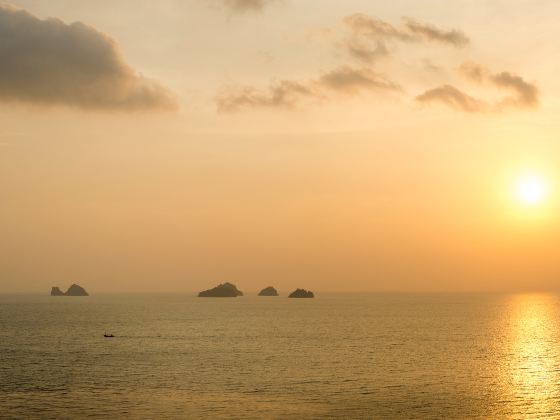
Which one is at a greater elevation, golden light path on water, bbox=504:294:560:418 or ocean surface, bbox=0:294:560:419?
ocean surface, bbox=0:294:560:419

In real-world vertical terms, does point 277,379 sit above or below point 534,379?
above

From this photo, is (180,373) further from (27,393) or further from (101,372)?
(27,393)

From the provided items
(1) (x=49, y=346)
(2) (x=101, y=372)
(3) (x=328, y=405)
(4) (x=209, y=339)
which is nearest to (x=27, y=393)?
(2) (x=101, y=372)

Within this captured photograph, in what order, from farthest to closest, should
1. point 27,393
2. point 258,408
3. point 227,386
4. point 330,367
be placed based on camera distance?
point 330,367 → point 227,386 → point 27,393 → point 258,408

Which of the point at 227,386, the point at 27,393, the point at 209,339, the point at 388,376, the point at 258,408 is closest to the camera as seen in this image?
the point at 258,408

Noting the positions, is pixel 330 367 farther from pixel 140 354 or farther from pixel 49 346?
pixel 49 346

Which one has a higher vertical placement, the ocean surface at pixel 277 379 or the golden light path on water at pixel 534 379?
the ocean surface at pixel 277 379

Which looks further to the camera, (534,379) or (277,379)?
(534,379)

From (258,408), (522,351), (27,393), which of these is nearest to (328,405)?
(258,408)

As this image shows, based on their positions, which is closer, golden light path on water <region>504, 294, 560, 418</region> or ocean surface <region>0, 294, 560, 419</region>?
ocean surface <region>0, 294, 560, 419</region>

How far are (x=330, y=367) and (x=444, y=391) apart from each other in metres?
31.6

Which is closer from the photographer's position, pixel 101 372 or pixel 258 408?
pixel 258 408

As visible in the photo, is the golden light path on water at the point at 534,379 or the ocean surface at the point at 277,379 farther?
the golden light path on water at the point at 534,379

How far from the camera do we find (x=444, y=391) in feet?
333
